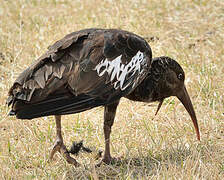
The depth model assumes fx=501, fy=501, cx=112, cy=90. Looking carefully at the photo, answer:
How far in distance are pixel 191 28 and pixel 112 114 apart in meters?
3.98

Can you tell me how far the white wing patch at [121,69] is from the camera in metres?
4.66

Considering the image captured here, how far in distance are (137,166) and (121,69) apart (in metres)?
0.99

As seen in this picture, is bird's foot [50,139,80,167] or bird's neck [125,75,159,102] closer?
bird's foot [50,139,80,167]

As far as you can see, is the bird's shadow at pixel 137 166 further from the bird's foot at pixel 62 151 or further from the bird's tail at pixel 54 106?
the bird's tail at pixel 54 106

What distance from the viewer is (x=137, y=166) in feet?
16.3

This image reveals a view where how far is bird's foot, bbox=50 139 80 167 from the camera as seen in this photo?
4.94m

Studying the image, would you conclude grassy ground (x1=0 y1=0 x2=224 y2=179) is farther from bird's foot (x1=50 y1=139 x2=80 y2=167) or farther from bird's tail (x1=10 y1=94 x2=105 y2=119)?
bird's tail (x1=10 y1=94 x2=105 y2=119)

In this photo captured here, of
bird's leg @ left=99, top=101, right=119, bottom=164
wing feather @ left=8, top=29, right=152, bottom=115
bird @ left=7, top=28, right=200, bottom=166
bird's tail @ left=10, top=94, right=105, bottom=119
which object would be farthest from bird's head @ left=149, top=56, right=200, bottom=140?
bird's tail @ left=10, top=94, right=105, bottom=119

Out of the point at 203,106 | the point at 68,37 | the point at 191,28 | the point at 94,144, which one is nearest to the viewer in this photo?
the point at 68,37

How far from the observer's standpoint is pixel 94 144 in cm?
552

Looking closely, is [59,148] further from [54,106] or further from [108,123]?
[54,106]

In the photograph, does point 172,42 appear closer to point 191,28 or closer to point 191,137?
point 191,28

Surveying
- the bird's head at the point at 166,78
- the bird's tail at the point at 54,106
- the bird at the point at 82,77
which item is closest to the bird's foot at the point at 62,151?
the bird at the point at 82,77

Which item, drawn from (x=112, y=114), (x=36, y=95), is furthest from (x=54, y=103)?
(x=112, y=114)
